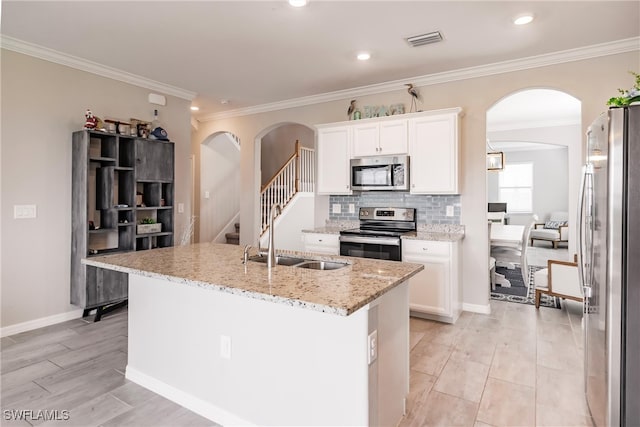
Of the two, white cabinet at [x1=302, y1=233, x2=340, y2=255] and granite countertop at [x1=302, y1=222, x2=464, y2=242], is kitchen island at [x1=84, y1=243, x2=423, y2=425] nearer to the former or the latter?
granite countertop at [x1=302, y1=222, x2=464, y2=242]

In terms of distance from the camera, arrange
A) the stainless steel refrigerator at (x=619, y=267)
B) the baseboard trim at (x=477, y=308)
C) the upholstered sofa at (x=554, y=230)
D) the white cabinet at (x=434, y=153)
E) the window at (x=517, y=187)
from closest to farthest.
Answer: the stainless steel refrigerator at (x=619, y=267) → the white cabinet at (x=434, y=153) → the baseboard trim at (x=477, y=308) → the upholstered sofa at (x=554, y=230) → the window at (x=517, y=187)

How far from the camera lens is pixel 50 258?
3.60 m

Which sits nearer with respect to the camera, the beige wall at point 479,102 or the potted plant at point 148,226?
the beige wall at point 479,102

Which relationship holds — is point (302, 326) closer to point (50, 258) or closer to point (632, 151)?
point (632, 151)

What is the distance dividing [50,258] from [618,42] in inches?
221

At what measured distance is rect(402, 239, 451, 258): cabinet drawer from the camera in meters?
3.64

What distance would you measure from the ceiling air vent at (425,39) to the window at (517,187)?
860 centimetres

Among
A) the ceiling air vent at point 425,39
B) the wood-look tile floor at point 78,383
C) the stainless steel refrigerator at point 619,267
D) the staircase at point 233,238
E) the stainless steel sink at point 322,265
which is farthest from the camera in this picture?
the staircase at point 233,238

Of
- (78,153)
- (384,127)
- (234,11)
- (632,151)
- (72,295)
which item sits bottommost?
(72,295)

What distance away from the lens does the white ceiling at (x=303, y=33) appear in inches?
106

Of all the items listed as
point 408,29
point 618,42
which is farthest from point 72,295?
point 618,42

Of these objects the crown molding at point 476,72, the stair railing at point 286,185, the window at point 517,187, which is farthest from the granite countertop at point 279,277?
the window at point 517,187

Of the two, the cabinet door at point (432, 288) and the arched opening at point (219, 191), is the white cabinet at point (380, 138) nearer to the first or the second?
the cabinet door at point (432, 288)

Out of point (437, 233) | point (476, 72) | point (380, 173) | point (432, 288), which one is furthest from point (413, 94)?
point (432, 288)
